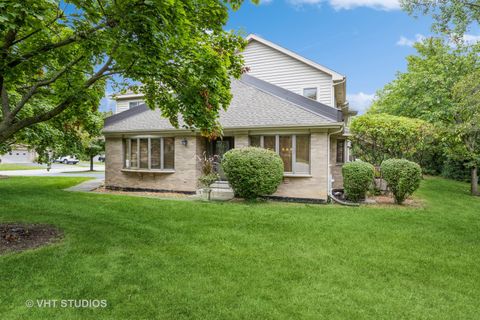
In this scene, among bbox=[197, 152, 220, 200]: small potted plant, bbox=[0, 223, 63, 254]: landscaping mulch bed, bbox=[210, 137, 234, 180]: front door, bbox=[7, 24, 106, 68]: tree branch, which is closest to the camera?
bbox=[7, 24, 106, 68]: tree branch

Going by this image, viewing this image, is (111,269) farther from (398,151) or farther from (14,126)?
(398,151)

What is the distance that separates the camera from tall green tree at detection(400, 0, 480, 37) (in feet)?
30.2

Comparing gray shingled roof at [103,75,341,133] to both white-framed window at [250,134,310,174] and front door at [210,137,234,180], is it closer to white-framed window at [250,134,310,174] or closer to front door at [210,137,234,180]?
white-framed window at [250,134,310,174]

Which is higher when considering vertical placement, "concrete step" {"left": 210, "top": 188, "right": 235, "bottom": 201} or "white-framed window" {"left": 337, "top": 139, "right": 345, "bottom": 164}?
"white-framed window" {"left": 337, "top": 139, "right": 345, "bottom": 164}

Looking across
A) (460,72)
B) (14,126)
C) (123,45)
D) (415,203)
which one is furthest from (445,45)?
(14,126)

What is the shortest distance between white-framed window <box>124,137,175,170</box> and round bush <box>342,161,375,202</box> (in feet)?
25.3

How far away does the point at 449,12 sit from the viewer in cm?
957

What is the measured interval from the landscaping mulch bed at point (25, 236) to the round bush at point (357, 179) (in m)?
9.53

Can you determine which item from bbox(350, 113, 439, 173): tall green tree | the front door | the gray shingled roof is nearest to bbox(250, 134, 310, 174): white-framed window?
the gray shingled roof

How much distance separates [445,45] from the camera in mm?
22141

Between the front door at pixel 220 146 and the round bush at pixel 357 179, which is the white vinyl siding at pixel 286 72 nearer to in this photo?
the front door at pixel 220 146

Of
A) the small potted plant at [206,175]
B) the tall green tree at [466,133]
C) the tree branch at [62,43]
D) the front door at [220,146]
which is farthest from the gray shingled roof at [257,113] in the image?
the tree branch at [62,43]

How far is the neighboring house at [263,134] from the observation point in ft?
38.0

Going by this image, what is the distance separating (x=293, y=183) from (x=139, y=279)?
8382mm
